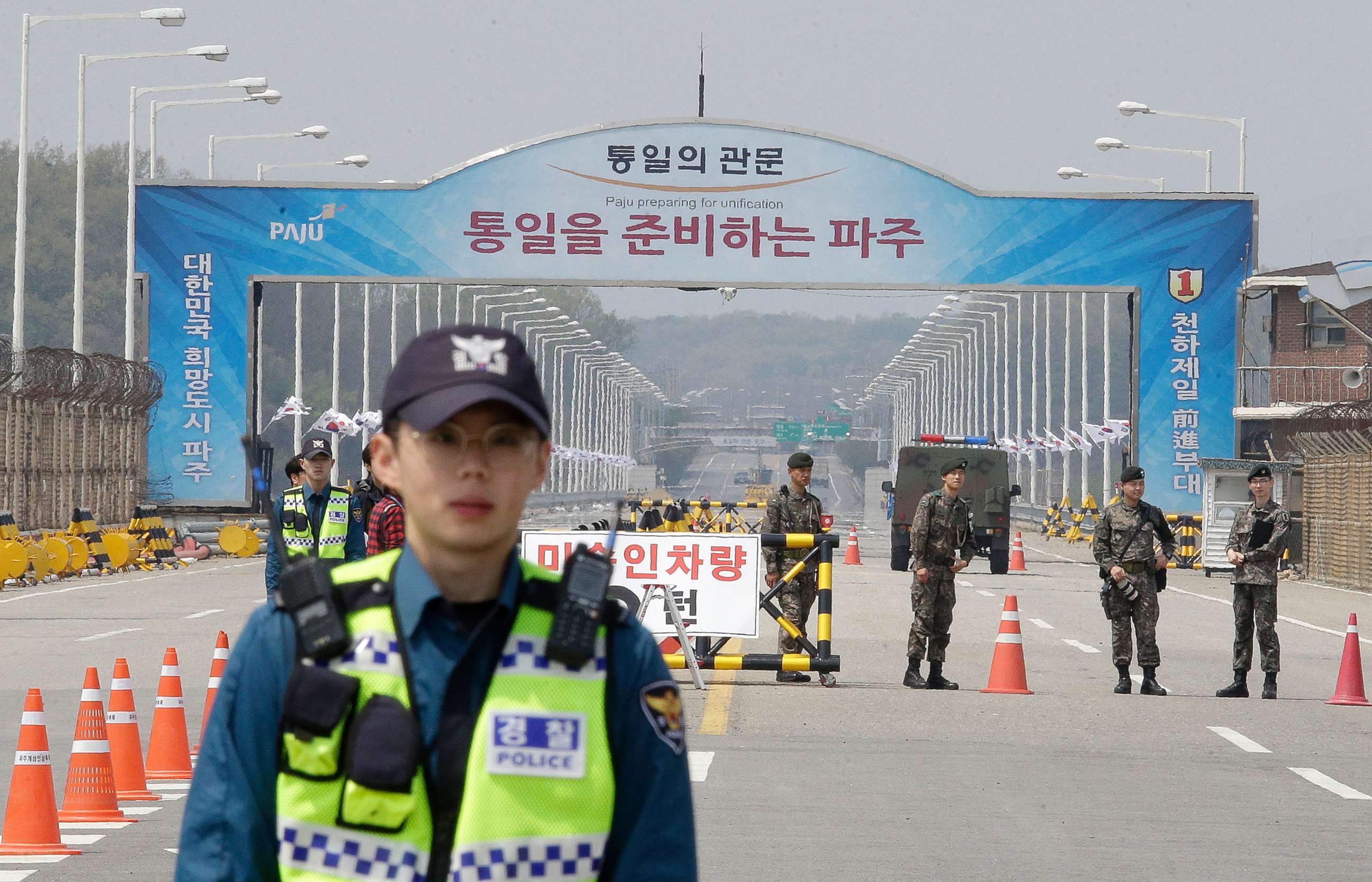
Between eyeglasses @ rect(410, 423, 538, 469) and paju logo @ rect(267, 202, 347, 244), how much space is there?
42432 mm

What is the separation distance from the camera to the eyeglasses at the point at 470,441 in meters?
3.04

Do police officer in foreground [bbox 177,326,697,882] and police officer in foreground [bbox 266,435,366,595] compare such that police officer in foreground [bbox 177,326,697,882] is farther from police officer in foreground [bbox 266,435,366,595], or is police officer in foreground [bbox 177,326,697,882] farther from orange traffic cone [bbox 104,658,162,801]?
police officer in foreground [bbox 266,435,366,595]

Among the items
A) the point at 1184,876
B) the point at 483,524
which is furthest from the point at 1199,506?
the point at 483,524

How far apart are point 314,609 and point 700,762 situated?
9.59m

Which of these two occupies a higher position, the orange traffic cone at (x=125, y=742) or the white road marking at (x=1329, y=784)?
the orange traffic cone at (x=125, y=742)

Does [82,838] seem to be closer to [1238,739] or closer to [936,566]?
[1238,739]

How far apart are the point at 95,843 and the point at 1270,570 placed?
35.5 ft

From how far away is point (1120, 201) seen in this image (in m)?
44.9

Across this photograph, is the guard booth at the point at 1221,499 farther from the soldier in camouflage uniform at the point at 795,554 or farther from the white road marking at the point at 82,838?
the white road marking at the point at 82,838

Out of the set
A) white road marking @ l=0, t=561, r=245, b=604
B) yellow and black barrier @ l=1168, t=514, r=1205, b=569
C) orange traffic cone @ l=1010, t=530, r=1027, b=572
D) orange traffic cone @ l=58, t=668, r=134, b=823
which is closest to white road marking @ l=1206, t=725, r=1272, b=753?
orange traffic cone @ l=58, t=668, r=134, b=823

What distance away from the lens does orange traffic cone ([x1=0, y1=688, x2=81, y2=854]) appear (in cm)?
910

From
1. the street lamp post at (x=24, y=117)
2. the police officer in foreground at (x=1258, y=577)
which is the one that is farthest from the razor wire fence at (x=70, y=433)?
the police officer in foreground at (x=1258, y=577)

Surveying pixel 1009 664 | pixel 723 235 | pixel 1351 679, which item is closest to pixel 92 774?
pixel 1009 664

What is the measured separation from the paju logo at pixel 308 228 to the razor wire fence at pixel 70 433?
152 inches
